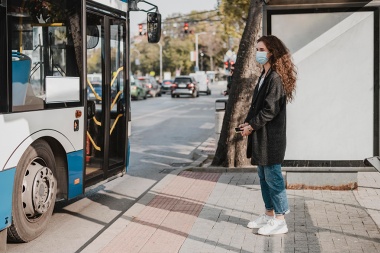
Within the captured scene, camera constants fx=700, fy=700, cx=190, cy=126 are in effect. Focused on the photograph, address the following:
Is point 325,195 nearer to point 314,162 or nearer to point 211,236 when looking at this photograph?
point 314,162

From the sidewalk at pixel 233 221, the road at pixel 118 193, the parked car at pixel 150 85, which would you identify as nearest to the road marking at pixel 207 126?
the road at pixel 118 193

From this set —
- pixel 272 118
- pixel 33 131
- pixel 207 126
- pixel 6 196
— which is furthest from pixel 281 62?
pixel 207 126

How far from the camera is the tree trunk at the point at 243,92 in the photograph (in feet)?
39.3

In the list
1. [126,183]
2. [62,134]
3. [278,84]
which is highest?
[278,84]

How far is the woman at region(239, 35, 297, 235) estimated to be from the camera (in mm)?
6867

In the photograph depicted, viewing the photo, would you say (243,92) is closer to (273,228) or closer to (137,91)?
(273,228)

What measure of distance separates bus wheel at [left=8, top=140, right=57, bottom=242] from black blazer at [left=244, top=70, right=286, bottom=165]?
2.16 meters

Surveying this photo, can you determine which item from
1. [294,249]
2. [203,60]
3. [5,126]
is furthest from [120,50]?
[203,60]

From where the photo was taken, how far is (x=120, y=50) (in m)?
9.75

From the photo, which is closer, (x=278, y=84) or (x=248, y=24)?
(x=278, y=84)

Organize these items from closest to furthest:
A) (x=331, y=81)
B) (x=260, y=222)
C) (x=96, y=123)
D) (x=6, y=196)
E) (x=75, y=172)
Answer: (x=6, y=196)
(x=260, y=222)
(x=75, y=172)
(x=96, y=123)
(x=331, y=81)

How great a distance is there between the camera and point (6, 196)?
249 inches

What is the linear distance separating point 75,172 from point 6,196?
66.8 inches

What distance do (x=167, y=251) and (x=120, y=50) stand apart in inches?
160
